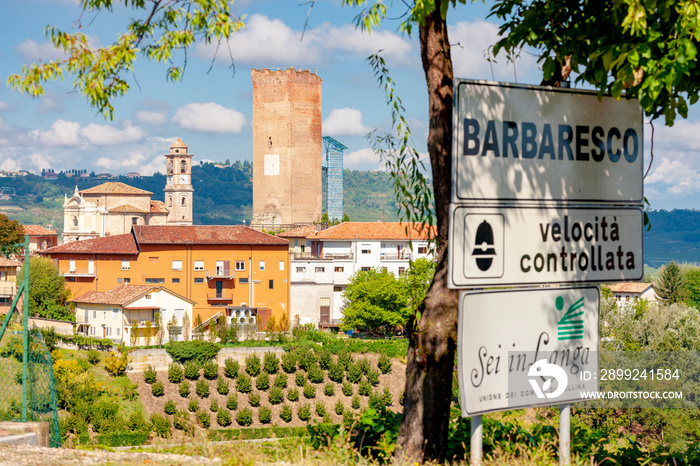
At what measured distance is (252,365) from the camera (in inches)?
1623

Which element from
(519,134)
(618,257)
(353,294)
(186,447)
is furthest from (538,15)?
→ (353,294)

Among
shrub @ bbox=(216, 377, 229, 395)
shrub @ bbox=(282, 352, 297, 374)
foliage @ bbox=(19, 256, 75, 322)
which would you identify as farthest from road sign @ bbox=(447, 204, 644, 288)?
foliage @ bbox=(19, 256, 75, 322)

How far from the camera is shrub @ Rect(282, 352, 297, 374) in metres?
41.7

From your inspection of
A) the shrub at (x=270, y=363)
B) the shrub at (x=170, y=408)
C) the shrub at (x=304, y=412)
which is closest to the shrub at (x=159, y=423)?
the shrub at (x=170, y=408)

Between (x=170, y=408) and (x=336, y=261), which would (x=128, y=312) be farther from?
(x=336, y=261)

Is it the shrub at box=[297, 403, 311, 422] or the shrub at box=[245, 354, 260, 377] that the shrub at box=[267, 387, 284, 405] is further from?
the shrub at box=[245, 354, 260, 377]

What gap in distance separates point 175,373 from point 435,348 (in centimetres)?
3623

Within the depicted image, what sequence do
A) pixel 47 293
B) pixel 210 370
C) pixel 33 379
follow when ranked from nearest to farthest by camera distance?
pixel 33 379
pixel 210 370
pixel 47 293

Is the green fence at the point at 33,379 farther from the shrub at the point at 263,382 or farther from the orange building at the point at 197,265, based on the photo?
the orange building at the point at 197,265

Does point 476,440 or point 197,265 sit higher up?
point 197,265

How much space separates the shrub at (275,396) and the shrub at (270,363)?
8.53ft

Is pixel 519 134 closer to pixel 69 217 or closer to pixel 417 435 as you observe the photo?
pixel 417 435

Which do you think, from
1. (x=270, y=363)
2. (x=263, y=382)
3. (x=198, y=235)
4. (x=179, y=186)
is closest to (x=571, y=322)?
(x=263, y=382)

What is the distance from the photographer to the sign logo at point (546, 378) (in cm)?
393
